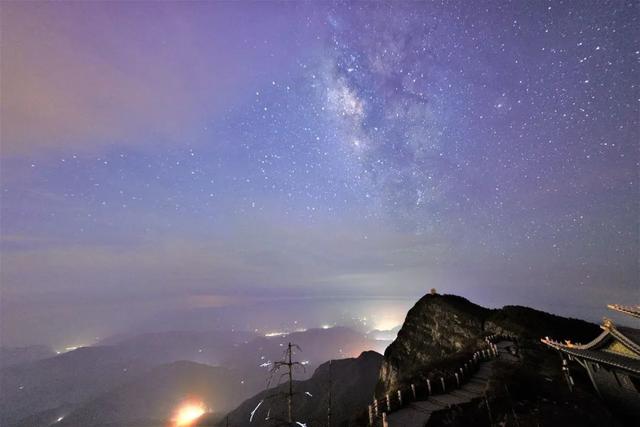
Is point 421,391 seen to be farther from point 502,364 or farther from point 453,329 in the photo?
point 453,329

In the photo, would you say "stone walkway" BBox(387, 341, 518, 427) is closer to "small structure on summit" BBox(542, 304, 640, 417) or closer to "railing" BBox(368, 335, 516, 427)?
"railing" BBox(368, 335, 516, 427)

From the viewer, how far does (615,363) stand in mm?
18078

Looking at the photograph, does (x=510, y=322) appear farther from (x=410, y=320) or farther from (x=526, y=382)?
(x=526, y=382)

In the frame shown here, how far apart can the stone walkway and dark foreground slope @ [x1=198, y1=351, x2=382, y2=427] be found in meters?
55.8

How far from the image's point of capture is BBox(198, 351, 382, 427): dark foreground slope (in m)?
75.5

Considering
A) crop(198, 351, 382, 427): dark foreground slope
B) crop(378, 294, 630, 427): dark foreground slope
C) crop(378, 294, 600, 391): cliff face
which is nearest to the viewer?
crop(378, 294, 630, 427): dark foreground slope

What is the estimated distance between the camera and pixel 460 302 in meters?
53.0

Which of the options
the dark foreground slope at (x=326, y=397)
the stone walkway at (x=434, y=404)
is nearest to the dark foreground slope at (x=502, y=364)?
the stone walkway at (x=434, y=404)

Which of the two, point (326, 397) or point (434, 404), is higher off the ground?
point (434, 404)

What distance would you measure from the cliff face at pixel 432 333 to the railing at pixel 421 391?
17.1 m

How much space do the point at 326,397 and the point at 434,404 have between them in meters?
79.3

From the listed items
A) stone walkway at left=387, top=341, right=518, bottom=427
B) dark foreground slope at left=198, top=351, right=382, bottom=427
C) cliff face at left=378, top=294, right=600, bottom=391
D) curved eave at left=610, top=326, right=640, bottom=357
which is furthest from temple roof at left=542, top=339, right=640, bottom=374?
dark foreground slope at left=198, top=351, right=382, bottom=427

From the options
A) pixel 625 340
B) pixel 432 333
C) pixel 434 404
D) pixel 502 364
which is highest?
pixel 625 340

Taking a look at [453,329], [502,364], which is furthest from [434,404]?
[453,329]
